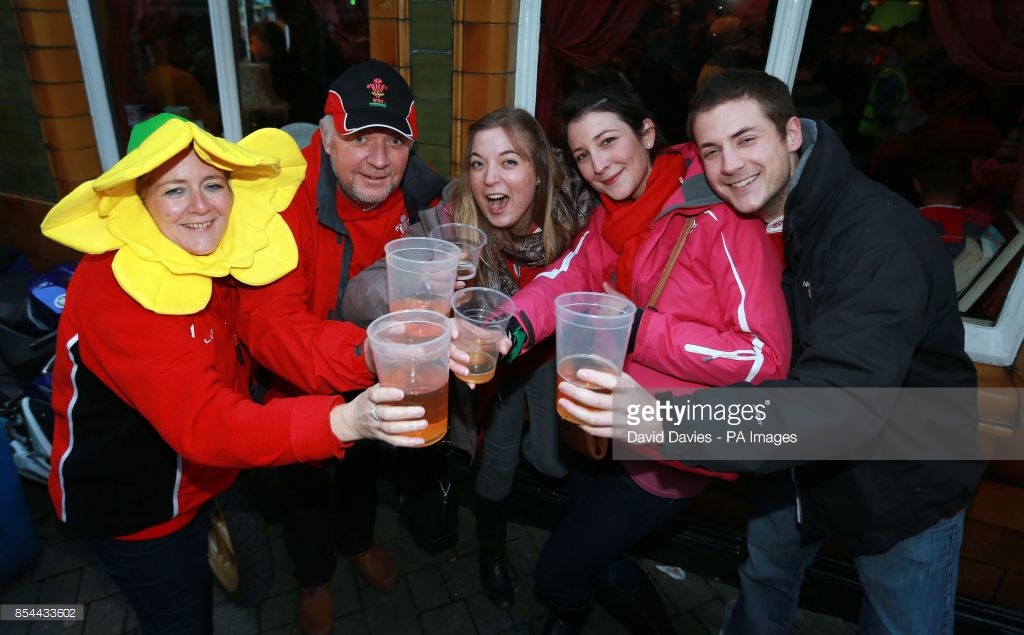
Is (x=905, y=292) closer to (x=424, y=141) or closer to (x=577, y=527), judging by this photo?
(x=577, y=527)

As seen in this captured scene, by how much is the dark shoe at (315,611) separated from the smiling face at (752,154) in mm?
2701

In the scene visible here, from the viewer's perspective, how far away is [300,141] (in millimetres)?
2926

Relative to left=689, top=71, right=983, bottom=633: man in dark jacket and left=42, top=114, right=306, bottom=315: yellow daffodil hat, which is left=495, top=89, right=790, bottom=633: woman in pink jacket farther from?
left=42, top=114, right=306, bottom=315: yellow daffodil hat

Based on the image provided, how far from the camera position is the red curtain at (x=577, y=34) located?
11.2ft

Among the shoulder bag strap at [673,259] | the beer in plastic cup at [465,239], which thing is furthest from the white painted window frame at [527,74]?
the shoulder bag strap at [673,259]

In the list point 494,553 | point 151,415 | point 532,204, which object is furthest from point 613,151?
point 494,553

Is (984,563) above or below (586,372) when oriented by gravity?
below

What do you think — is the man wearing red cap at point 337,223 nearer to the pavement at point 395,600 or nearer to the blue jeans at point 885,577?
the pavement at point 395,600

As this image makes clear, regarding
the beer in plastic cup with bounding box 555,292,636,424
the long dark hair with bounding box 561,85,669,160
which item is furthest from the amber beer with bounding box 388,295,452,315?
the long dark hair with bounding box 561,85,669,160

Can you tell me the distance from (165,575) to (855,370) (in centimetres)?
241

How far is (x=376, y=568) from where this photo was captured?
3.21m

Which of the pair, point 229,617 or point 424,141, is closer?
point 229,617

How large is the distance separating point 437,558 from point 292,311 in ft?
6.58

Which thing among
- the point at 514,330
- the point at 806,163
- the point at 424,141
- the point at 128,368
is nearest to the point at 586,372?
the point at 514,330
